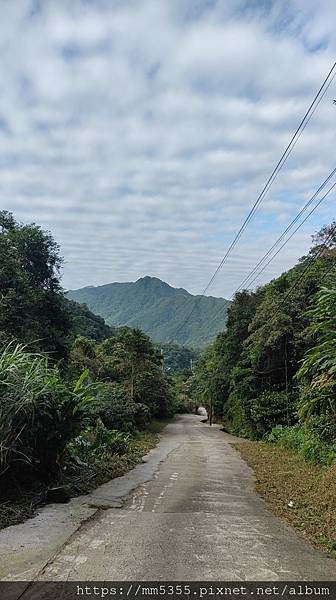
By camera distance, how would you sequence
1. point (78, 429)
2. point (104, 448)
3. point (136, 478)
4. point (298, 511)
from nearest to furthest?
point (298, 511) → point (78, 429) → point (136, 478) → point (104, 448)

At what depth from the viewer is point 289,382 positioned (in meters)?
22.3

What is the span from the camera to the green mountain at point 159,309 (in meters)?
144

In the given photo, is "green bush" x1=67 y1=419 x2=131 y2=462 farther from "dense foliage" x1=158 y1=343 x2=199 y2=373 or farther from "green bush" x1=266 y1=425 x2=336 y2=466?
"dense foliage" x1=158 y1=343 x2=199 y2=373

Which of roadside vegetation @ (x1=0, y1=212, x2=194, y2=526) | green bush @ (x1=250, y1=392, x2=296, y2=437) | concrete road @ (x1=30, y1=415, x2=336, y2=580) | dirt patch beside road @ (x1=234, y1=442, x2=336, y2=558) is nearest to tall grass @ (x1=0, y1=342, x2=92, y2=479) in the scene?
roadside vegetation @ (x1=0, y1=212, x2=194, y2=526)

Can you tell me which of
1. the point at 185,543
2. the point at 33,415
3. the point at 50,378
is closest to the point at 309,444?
the point at 50,378

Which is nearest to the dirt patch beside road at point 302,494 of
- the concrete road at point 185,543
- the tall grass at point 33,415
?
the concrete road at point 185,543

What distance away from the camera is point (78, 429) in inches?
315

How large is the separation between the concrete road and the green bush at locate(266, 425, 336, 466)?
12.6ft

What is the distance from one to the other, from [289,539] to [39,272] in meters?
18.5

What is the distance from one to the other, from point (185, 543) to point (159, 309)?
157 m

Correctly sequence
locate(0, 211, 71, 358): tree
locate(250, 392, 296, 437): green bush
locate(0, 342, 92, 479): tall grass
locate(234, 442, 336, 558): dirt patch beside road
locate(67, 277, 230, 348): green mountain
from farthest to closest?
locate(67, 277, 230, 348): green mountain → locate(250, 392, 296, 437): green bush → locate(0, 211, 71, 358): tree → locate(0, 342, 92, 479): tall grass → locate(234, 442, 336, 558): dirt patch beside road

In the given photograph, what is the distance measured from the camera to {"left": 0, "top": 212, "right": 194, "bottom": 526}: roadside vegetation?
21.6 feet

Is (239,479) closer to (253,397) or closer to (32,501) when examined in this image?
(32,501)

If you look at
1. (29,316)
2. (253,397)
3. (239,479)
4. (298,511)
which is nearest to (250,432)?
(253,397)
